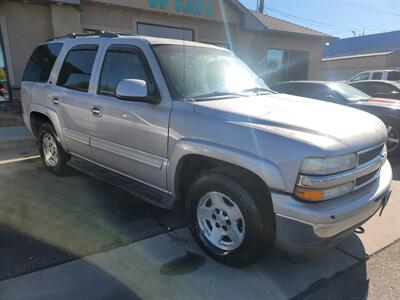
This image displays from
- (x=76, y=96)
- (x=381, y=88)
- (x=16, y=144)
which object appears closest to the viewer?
(x=76, y=96)

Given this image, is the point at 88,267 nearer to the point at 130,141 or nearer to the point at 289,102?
the point at 130,141

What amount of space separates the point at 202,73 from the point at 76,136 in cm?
198

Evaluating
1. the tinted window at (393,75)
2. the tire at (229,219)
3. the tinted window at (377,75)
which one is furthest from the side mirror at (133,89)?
the tinted window at (393,75)

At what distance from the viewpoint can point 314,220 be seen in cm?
239

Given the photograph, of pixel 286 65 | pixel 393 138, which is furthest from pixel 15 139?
pixel 286 65

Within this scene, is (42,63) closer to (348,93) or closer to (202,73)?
(202,73)

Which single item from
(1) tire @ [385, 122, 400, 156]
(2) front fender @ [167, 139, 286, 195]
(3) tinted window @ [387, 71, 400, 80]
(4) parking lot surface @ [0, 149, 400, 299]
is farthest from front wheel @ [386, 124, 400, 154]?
(3) tinted window @ [387, 71, 400, 80]

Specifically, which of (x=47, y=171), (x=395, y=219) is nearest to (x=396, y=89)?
(x=395, y=219)

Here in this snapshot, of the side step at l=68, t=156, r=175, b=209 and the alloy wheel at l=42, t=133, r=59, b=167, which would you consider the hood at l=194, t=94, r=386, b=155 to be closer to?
the side step at l=68, t=156, r=175, b=209

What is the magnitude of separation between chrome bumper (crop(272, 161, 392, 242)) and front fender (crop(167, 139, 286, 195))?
133mm

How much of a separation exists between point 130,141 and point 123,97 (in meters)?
0.56

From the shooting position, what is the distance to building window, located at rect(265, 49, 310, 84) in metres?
14.8

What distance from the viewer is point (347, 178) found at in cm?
257

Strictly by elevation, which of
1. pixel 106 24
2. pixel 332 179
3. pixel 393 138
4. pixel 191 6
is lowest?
pixel 393 138
